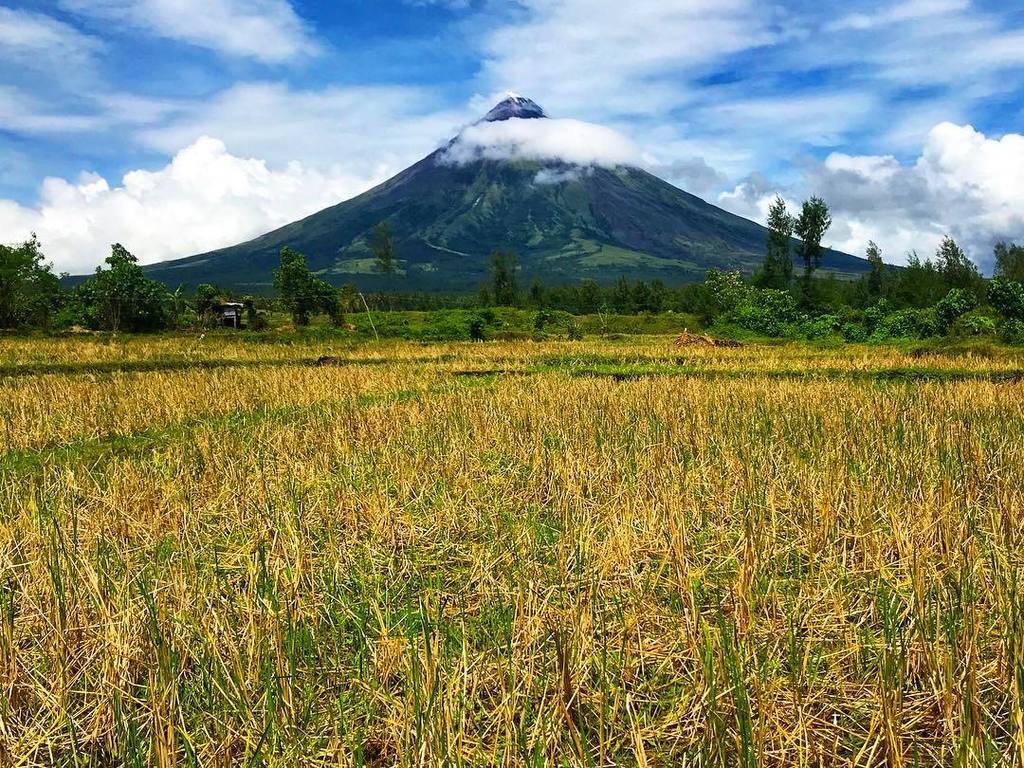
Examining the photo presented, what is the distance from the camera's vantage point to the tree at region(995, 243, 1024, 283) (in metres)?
66.8

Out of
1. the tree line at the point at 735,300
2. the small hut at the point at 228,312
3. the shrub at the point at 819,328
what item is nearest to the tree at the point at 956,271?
the tree line at the point at 735,300

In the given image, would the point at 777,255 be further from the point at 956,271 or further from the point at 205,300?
the point at 205,300

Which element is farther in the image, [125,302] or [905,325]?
[125,302]

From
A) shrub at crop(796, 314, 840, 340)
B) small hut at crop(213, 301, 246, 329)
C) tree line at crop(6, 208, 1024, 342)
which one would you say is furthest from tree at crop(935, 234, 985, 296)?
small hut at crop(213, 301, 246, 329)

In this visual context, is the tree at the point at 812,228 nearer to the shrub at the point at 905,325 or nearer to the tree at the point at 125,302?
the shrub at the point at 905,325

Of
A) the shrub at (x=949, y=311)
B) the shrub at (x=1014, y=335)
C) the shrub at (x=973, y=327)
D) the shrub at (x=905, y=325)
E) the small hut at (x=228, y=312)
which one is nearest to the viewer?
the shrub at (x=1014, y=335)

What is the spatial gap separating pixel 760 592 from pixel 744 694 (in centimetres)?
117

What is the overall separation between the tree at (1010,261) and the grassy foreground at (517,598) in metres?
76.5

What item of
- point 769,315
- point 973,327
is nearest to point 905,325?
point 973,327

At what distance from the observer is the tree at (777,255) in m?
70.0

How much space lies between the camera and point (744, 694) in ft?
7.79

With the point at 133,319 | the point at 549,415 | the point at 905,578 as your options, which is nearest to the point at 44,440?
the point at 549,415

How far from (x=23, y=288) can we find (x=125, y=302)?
939 centimetres

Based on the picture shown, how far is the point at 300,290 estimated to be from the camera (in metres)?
50.6
